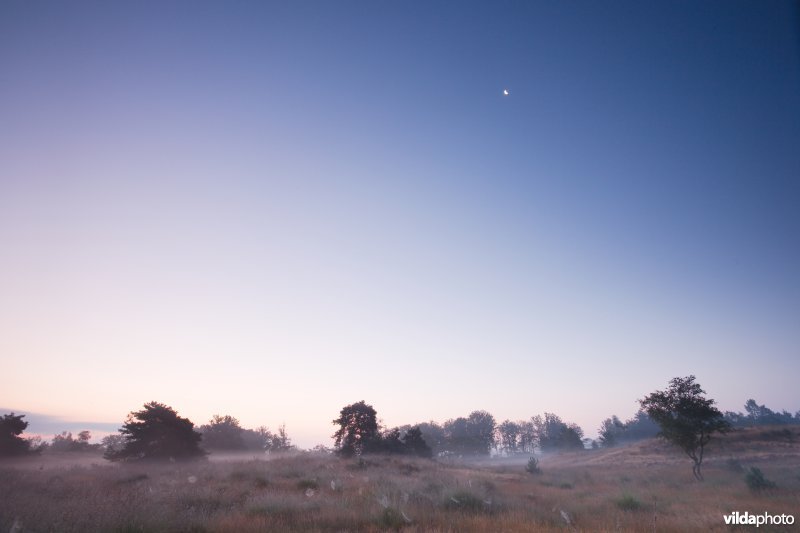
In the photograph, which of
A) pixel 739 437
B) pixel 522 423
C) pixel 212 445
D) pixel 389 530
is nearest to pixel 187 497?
pixel 389 530

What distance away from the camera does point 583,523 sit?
965 cm

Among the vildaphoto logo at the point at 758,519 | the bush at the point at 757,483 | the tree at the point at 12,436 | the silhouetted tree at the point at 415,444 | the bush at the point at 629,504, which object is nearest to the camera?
the vildaphoto logo at the point at 758,519

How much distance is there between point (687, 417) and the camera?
25328 millimetres

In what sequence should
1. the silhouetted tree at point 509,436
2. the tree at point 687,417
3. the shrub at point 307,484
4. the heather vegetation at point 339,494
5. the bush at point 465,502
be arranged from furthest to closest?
the silhouetted tree at point 509,436
the tree at point 687,417
the shrub at point 307,484
the bush at point 465,502
the heather vegetation at point 339,494

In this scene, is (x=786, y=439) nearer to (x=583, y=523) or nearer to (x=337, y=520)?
(x=583, y=523)

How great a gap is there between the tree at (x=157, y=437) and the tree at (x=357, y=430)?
56.4ft

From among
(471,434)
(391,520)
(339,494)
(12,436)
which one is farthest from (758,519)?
(471,434)

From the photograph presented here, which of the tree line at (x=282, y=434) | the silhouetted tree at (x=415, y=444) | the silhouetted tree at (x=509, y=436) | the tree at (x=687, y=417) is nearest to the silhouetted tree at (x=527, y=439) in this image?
the silhouetted tree at (x=509, y=436)

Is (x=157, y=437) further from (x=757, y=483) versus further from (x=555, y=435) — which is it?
(x=555, y=435)

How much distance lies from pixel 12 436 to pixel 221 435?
27735mm

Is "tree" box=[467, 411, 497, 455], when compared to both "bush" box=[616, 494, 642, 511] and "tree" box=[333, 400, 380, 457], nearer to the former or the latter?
"tree" box=[333, 400, 380, 457]

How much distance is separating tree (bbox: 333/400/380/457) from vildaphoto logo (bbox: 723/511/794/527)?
38.2 metres

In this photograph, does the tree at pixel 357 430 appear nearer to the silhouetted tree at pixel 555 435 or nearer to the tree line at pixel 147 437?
the tree line at pixel 147 437

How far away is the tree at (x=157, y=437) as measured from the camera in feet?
93.6
